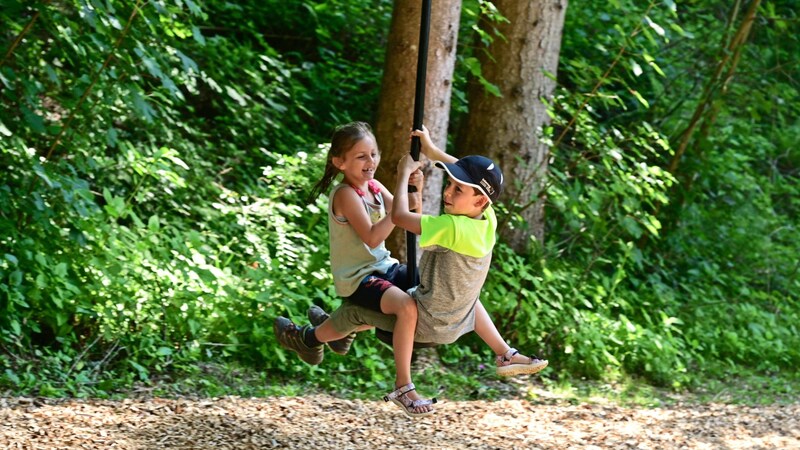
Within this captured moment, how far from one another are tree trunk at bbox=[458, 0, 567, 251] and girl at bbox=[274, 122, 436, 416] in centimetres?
370

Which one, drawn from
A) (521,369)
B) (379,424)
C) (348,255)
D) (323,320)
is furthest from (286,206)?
(521,369)

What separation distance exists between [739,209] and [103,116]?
7.51 meters

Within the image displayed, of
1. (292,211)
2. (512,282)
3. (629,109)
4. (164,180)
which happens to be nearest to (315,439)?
(292,211)

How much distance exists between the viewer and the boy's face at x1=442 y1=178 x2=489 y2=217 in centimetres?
437

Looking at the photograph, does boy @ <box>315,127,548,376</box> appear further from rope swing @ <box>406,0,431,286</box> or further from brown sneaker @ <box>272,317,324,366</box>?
brown sneaker @ <box>272,317,324,366</box>

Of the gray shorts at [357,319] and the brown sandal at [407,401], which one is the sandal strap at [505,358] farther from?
the gray shorts at [357,319]

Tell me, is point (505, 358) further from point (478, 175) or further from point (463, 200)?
point (478, 175)

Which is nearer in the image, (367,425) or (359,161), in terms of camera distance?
(359,161)

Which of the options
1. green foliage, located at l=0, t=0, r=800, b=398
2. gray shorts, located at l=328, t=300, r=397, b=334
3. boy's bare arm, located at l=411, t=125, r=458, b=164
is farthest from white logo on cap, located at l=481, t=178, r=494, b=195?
green foliage, located at l=0, t=0, r=800, b=398

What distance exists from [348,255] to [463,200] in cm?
60

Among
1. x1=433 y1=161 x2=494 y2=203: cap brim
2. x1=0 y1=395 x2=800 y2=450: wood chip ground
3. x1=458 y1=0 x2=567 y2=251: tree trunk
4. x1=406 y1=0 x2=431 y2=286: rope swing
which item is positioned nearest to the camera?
x1=406 y1=0 x2=431 y2=286: rope swing

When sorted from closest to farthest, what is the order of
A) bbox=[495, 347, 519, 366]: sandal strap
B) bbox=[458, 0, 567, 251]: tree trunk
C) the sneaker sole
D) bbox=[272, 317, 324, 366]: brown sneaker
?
the sneaker sole → bbox=[495, 347, 519, 366]: sandal strap → bbox=[272, 317, 324, 366]: brown sneaker → bbox=[458, 0, 567, 251]: tree trunk

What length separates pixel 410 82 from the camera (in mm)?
6703

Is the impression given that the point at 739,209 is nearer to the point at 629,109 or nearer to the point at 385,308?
the point at 629,109
